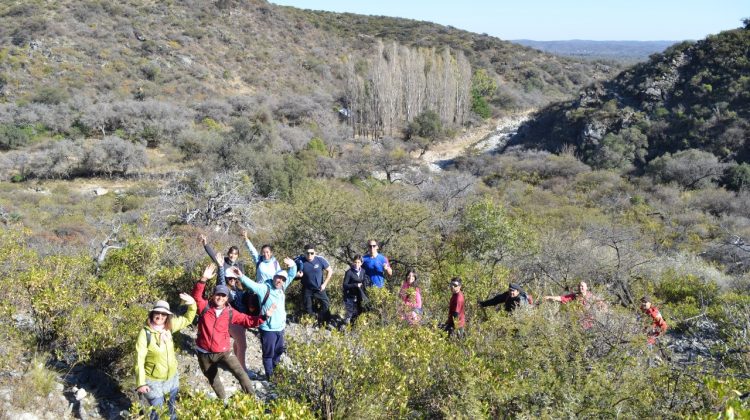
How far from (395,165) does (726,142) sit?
18.0 m

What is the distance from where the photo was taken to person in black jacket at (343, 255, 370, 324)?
261 inches

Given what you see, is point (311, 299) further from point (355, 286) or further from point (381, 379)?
point (381, 379)

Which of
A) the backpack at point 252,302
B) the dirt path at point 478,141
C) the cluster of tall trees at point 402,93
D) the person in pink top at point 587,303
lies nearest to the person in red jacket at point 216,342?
the backpack at point 252,302

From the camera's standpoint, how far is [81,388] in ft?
15.0

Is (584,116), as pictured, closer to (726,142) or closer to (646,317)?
(726,142)

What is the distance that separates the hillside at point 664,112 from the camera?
27.8 metres

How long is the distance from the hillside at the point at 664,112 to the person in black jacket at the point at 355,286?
25.6 m

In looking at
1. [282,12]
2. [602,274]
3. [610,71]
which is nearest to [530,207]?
[602,274]

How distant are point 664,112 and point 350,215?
29.5 m

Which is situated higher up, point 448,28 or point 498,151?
point 448,28

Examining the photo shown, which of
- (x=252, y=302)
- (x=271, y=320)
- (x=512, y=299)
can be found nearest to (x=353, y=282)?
(x=252, y=302)

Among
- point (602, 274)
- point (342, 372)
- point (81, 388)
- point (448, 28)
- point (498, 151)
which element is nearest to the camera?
point (342, 372)

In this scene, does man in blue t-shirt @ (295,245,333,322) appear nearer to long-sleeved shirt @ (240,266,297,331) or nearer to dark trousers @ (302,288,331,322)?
dark trousers @ (302,288,331,322)

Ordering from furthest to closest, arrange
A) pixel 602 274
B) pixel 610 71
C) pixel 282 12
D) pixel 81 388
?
pixel 610 71 < pixel 282 12 < pixel 602 274 < pixel 81 388
